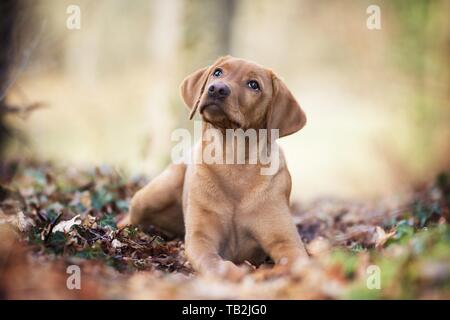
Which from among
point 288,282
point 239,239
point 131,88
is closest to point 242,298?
point 288,282

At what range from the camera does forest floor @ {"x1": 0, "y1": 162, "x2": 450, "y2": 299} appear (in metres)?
3.56

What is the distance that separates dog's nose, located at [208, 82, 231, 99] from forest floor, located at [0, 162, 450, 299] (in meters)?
1.39

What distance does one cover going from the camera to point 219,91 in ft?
15.9

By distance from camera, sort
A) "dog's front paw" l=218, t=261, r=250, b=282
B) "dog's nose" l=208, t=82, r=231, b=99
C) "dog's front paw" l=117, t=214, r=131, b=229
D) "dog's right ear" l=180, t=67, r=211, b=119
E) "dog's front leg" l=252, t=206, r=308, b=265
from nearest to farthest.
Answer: "dog's front paw" l=218, t=261, r=250, b=282, "dog's nose" l=208, t=82, r=231, b=99, "dog's front leg" l=252, t=206, r=308, b=265, "dog's right ear" l=180, t=67, r=211, b=119, "dog's front paw" l=117, t=214, r=131, b=229

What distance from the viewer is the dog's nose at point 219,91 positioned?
4.84 m

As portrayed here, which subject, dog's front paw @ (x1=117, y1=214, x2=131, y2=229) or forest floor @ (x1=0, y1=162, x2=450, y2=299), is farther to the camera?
dog's front paw @ (x1=117, y1=214, x2=131, y2=229)

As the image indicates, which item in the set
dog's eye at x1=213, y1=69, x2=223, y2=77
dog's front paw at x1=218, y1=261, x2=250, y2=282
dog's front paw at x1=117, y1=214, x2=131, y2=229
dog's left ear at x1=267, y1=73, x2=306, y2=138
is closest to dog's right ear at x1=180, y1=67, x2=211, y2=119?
dog's eye at x1=213, y1=69, x2=223, y2=77

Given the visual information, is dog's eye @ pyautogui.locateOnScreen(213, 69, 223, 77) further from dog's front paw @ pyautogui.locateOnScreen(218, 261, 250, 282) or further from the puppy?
dog's front paw @ pyautogui.locateOnScreen(218, 261, 250, 282)

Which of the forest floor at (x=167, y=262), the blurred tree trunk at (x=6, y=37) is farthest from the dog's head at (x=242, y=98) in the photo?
the blurred tree trunk at (x=6, y=37)

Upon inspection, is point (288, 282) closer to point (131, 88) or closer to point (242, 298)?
point (242, 298)

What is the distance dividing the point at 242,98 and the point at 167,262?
1.49 meters

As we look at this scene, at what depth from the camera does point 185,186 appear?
5742 millimetres

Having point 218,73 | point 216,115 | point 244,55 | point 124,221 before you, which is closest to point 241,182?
point 216,115

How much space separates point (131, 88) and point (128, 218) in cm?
1254
